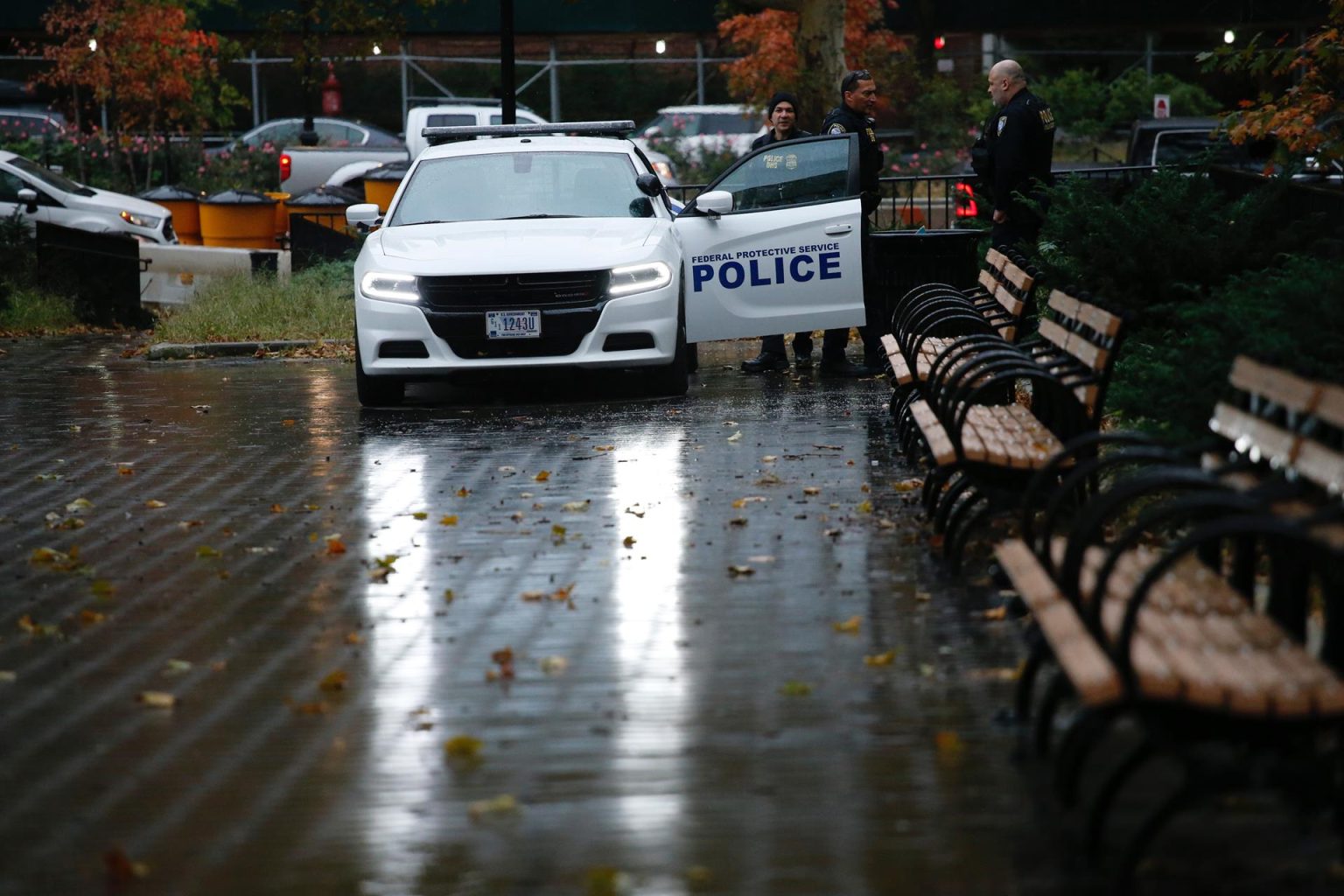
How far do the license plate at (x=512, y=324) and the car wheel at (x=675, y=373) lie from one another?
0.97m

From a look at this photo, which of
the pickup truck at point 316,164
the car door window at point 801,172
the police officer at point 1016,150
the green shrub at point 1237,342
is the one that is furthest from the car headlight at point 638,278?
the pickup truck at point 316,164

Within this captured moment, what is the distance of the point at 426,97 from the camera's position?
4081 cm

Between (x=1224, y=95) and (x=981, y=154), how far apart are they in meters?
31.2

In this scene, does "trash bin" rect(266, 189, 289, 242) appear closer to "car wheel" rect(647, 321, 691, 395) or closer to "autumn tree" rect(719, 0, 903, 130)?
"autumn tree" rect(719, 0, 903, 130)

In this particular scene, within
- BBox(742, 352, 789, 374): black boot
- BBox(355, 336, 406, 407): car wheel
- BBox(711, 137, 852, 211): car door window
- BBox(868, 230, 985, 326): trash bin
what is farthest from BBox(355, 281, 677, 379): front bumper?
BBox(868, 230, 985, 326): trash bin

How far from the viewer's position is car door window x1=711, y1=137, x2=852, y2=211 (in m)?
13.6

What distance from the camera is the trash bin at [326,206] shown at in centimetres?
2262

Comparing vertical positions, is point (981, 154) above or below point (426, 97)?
below

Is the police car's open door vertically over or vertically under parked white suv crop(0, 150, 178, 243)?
under

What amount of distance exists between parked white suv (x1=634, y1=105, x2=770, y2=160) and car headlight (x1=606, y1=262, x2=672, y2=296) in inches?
782

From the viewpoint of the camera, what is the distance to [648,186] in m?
13.6

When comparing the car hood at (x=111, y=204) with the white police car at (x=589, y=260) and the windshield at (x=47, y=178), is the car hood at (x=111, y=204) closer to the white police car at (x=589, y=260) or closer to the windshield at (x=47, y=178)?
the windshield at (x=47, y=178)

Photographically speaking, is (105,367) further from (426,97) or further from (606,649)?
(426,97)

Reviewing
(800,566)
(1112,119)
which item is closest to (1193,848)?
(800,566)
